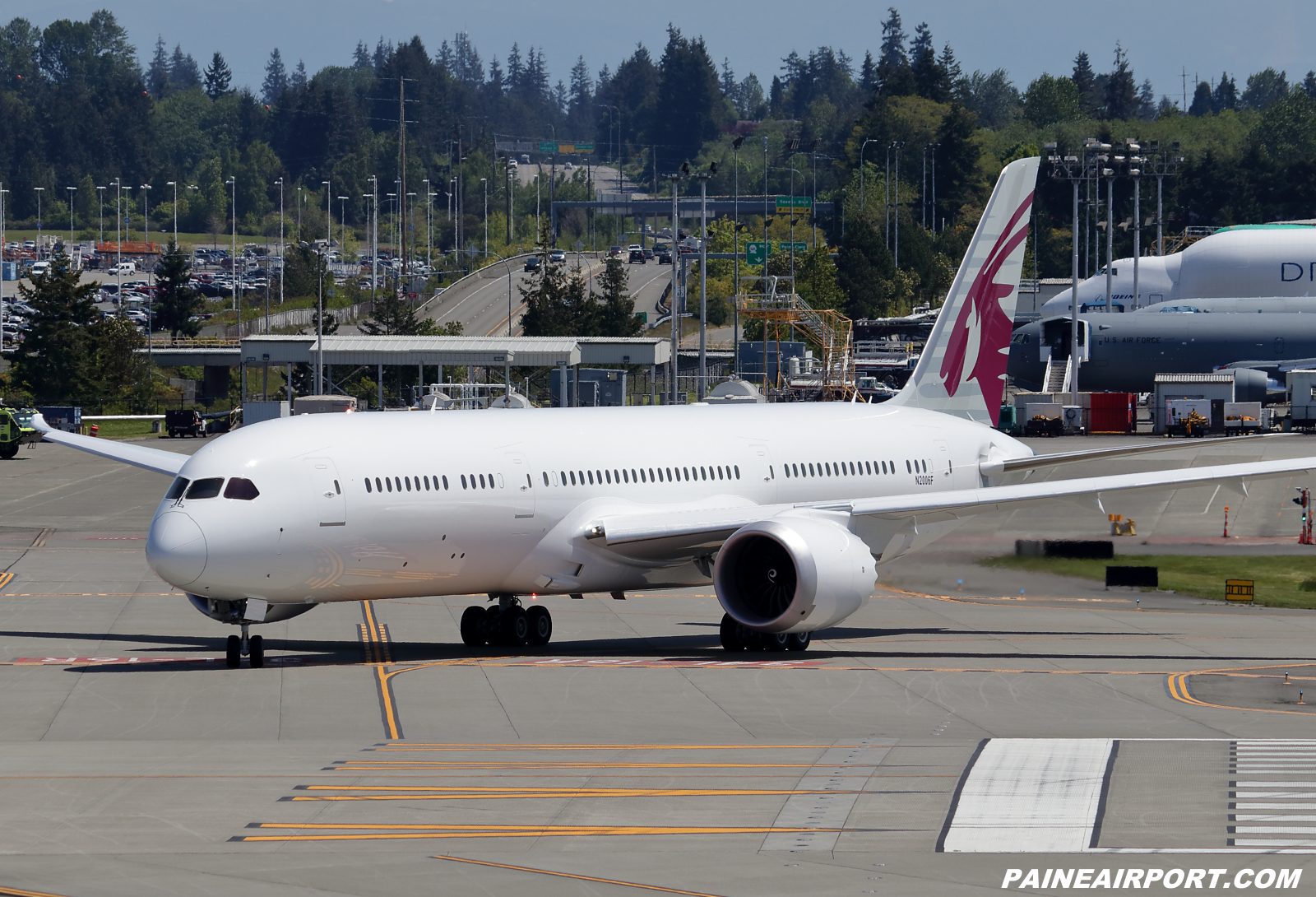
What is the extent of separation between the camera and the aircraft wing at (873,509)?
33.8 m

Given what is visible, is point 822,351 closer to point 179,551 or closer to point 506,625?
point 506,625

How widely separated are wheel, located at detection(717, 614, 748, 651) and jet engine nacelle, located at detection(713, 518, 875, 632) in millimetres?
1019

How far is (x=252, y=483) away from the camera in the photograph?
97.7 feet

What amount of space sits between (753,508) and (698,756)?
12.3m

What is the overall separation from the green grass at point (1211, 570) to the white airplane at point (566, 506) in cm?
991

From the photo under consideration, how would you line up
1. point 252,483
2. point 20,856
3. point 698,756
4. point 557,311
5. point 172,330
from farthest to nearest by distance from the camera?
point 172,330, point 557,311, point 252,483, point 698,756, point 20,856

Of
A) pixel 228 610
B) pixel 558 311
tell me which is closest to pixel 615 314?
pixel 558 311

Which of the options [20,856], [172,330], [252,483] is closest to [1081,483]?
[252,483]

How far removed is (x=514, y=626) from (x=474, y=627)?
33.4 inches

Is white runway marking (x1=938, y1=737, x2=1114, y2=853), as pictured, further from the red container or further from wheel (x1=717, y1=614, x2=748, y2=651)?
the red container

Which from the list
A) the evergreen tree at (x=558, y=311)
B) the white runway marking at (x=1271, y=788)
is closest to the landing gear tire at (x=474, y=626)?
the white runway marking at (x=1271, y=788)

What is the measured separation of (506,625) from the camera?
35.2 m

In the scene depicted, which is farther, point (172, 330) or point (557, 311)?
point (172, 330)

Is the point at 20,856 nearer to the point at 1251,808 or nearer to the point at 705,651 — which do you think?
the point at 1251,808
